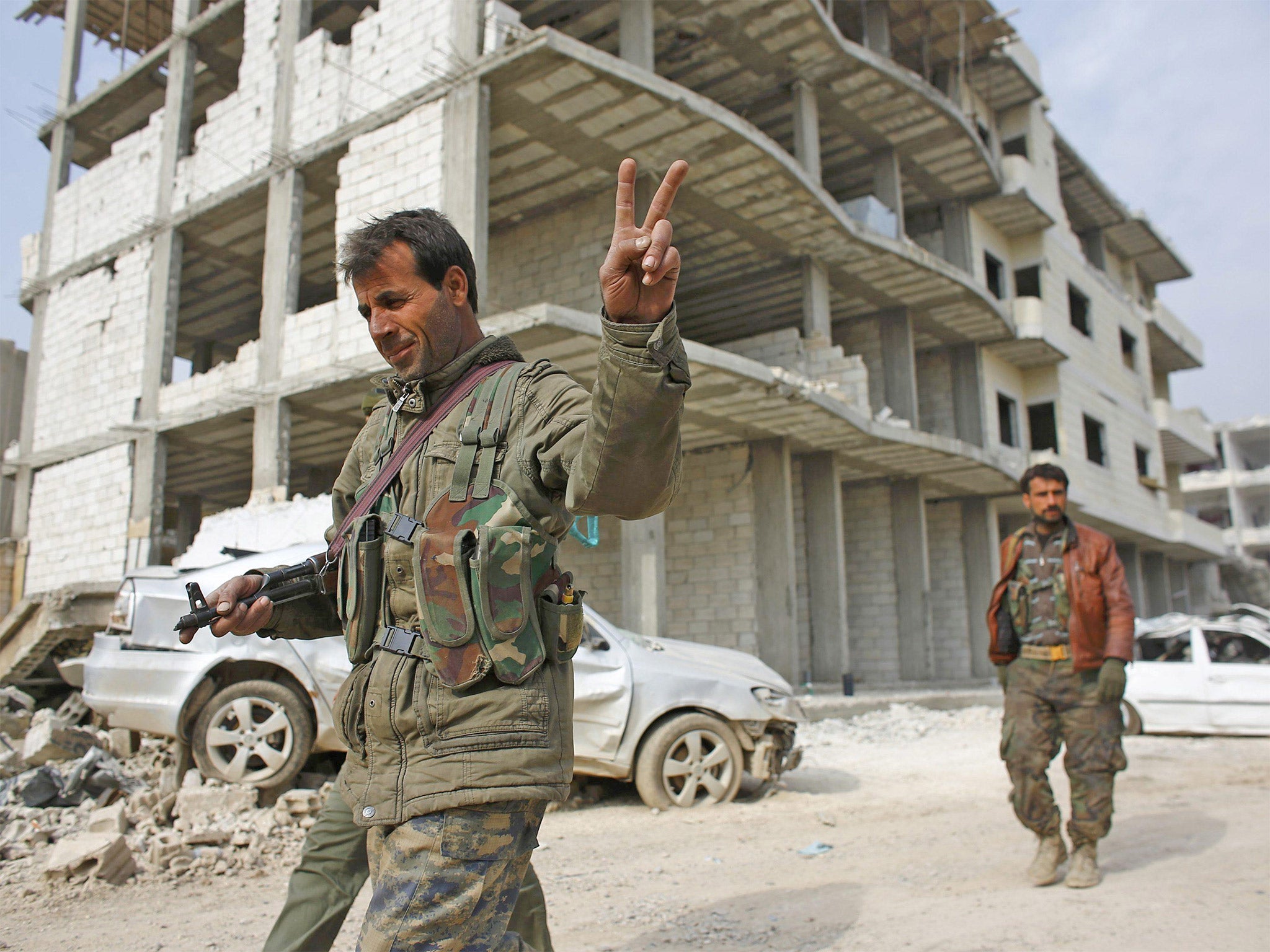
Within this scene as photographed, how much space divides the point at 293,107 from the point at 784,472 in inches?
351

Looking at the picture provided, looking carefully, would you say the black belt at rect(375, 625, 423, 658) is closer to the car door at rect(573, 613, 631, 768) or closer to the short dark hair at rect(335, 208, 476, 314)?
the short dark hair at rect(335, 208, 476, 314)

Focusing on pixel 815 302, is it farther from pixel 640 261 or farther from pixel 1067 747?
pixel 640 261

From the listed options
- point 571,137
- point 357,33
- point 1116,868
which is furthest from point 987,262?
point 1116,868

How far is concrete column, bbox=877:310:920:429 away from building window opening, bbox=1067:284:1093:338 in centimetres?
717

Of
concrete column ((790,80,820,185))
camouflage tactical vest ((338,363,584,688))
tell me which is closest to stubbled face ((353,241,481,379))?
camouflage tactical vest ((338,363,584,688))

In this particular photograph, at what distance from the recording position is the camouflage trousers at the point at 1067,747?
425 cm

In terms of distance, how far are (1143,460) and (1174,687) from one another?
1806cm

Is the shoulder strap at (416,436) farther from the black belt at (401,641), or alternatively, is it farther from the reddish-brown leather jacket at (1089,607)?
the reddish-brown leather jacket at (1089,607)

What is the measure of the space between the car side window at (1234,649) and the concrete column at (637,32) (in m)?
9.51

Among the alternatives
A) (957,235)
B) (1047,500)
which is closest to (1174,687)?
(1047,500)

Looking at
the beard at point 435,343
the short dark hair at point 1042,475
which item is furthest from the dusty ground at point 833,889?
the beard at point 435,343

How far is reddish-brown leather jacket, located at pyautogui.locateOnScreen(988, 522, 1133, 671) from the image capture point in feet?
14.2

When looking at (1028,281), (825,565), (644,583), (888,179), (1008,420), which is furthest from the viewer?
(1028,281)

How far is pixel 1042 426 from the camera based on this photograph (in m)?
21.5
